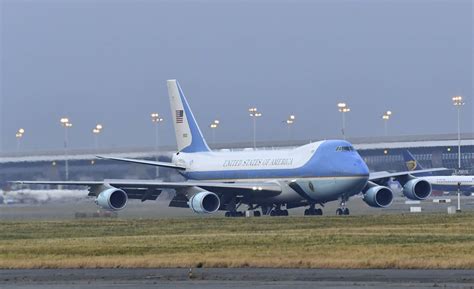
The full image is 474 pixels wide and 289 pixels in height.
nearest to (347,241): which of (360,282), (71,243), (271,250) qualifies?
(271,250)

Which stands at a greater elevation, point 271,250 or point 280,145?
point 280,145

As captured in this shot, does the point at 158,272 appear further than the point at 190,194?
No

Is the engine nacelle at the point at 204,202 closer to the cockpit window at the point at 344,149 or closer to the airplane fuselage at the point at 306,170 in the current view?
the airplane fuselage at the point at 306,170

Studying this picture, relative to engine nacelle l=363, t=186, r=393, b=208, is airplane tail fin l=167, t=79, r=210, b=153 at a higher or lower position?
higher

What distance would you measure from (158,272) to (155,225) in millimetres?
26319

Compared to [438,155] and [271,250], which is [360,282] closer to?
[271,250]

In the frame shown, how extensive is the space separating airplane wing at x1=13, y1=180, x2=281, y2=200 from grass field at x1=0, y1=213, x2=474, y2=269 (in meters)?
6.70

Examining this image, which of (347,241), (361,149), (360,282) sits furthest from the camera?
(361,149)

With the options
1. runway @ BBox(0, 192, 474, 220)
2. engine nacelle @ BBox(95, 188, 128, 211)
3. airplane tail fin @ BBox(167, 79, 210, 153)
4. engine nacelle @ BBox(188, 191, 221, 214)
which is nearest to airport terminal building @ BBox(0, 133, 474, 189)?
runway @ BBox(0, 192, 474, 220)

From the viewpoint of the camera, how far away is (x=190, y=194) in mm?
71688

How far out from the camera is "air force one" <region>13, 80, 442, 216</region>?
2714 inches

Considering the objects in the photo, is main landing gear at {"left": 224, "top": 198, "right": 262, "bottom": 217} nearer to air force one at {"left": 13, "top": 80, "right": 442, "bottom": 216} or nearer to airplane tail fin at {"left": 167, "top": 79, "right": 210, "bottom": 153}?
air force one at {"left": 13, "top": 80, "right": 442, "bottom": 216}

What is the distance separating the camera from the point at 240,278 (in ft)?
100

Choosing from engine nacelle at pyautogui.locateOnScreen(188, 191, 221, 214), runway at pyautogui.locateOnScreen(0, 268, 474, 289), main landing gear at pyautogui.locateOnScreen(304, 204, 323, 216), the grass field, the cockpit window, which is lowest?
runway at pyautogui.locateOnScreen(0, 268, 474, 289)
